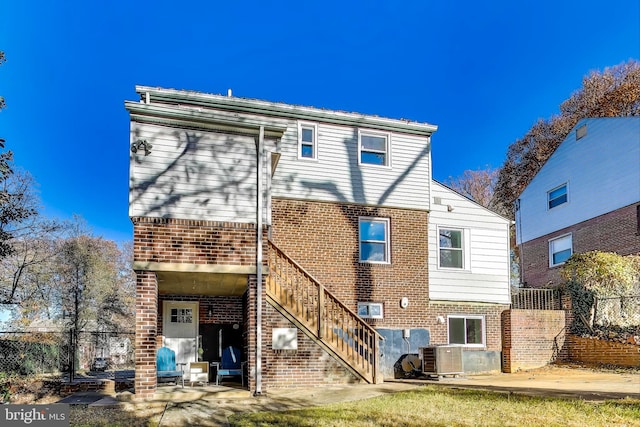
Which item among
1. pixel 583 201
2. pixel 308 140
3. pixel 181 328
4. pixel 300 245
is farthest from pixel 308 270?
pixel 583 201

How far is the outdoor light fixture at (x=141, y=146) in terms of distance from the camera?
9.49 m

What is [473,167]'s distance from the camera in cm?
3506

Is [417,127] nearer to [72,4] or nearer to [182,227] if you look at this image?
[182,227]

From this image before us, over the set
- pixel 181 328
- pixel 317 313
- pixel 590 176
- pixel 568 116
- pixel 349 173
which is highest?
pixel 568 116

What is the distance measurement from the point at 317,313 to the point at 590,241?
13.6m

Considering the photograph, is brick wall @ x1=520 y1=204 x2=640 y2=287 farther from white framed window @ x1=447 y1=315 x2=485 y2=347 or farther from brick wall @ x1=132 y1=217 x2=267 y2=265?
brick wall @ x1=132 y1=217 x2=267 y2=265

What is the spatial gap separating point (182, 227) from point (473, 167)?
95.4 feet

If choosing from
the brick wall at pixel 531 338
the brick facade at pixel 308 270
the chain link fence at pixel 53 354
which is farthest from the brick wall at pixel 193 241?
the brick wall at pixel 531 338

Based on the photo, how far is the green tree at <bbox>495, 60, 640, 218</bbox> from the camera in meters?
25.9

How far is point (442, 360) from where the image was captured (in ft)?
41.4

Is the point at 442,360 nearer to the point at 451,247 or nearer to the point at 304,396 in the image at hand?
the point at 451,247

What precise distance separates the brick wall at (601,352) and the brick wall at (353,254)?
17.5 ft

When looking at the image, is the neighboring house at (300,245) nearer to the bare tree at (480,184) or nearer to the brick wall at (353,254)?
the brick wall at (353,254)

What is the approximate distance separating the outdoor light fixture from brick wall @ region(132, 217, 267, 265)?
1.31m
